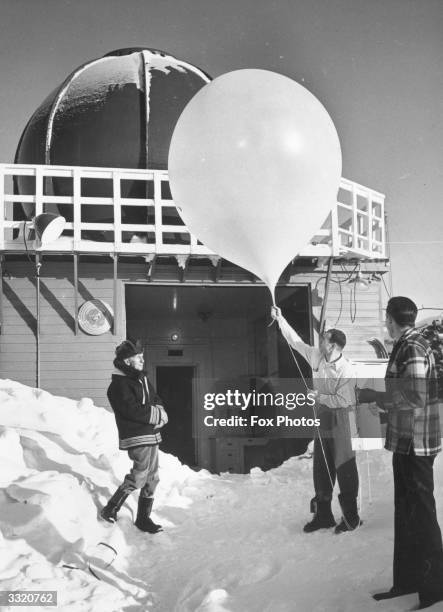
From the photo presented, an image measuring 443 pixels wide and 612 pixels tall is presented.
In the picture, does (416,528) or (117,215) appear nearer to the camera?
(416,528)

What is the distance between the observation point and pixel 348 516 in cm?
507

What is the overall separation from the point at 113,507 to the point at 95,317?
5145 mm

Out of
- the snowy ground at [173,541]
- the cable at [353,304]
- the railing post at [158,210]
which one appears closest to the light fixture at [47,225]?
the railing post at [158,210]

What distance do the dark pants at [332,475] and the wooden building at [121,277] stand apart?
17.7 feet

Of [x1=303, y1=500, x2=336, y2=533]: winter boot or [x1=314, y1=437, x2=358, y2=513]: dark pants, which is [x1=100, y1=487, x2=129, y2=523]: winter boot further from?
[x1=314, y1=437, x2=358, y2=513]: dark pants

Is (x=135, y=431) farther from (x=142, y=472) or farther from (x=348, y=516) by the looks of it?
(x=348, y=516)

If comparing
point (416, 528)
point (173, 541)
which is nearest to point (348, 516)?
point (173, 541)

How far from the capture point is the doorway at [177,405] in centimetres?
1566

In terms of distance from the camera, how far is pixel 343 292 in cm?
1138

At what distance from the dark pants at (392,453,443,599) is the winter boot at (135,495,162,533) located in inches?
115

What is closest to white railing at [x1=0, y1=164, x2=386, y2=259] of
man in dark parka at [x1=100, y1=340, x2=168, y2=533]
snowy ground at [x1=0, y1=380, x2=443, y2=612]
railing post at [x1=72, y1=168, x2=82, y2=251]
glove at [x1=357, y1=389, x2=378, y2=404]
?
railing post at [x1=72, y1=168, x2=82, y2=251]

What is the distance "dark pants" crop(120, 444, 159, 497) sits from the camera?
5.64 metres

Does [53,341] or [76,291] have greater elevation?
[76,291]

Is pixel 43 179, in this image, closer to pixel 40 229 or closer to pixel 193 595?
pixel 40 229
